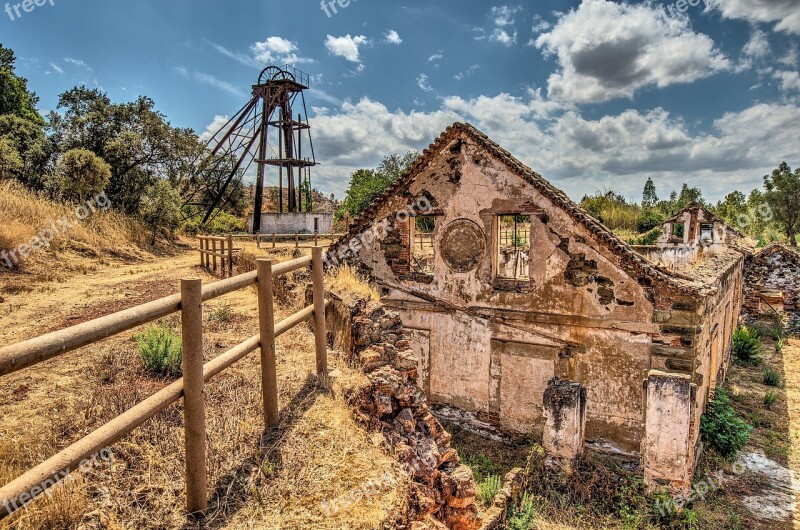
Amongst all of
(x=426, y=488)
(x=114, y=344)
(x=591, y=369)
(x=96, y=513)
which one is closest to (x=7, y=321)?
(x=114, y=344)

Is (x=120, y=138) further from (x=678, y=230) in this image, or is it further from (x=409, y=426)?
(x=678, y=230)

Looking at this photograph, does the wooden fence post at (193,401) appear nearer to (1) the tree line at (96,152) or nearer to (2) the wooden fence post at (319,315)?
(2) the wooden fence post at (319,315)

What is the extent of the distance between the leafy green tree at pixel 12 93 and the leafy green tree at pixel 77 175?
31.3 ft

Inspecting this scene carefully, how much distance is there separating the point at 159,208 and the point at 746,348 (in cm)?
2641

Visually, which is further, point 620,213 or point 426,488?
point 620,213

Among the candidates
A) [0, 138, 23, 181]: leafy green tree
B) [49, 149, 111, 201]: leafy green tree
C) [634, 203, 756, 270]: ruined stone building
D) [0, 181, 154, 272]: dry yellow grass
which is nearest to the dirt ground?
[0, 181, 154, 272]: dry yellow grass

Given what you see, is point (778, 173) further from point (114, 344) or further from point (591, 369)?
point (114, 344)

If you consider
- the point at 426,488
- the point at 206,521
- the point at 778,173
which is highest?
the point at 778,173

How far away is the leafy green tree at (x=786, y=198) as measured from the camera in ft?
112

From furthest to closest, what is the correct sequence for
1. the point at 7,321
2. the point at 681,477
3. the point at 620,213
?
the point at 620,213 → the point at 681,477 → the point at 7,321

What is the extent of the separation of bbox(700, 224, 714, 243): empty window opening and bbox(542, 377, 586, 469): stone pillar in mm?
19812

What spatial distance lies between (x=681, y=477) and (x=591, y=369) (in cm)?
243

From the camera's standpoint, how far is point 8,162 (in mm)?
16859

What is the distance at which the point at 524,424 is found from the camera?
10461mm
